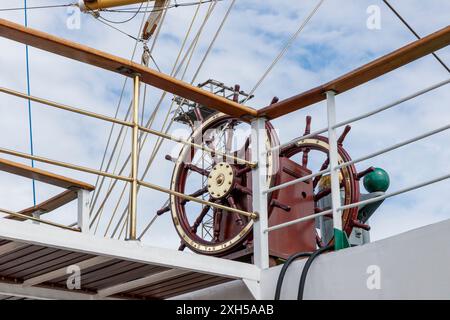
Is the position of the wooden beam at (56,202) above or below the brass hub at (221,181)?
below

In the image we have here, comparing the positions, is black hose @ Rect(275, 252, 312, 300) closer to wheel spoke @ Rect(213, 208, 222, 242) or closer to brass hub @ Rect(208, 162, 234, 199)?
brass hub @ Rect(208, 162, 234, 199)

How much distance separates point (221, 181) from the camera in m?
5.79

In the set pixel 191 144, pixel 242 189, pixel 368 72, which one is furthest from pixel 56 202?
pixel 368 72

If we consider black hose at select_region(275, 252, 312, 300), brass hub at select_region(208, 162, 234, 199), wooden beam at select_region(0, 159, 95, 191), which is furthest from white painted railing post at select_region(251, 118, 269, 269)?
brass hub at select_region(208, 162, 234, 199)

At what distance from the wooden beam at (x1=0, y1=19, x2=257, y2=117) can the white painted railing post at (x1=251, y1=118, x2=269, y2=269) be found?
11 cm

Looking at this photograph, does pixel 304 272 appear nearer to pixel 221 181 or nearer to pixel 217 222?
pixel 221 181

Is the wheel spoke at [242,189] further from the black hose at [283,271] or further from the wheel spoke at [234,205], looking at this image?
the black hose at [283,271]

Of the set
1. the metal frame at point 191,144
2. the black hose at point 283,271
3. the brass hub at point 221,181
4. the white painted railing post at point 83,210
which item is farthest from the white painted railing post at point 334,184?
the brass hub at point 221,181

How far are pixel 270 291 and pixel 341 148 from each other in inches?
124

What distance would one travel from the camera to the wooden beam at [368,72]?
3.58m

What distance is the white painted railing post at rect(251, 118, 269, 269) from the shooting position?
415cm

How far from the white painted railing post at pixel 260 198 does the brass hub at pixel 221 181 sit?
1.33 metres
